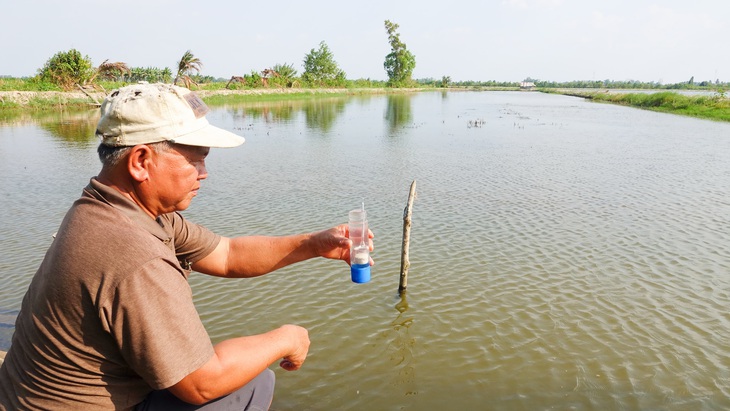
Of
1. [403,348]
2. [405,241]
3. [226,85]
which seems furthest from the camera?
[226,85]

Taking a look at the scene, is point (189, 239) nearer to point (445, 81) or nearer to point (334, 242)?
point (334, 242)

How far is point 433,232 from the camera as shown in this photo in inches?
416

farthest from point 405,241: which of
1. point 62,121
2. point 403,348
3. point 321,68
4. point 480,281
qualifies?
point 321,68

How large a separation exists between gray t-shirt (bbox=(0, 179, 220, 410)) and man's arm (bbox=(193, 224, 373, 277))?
134 centimetres

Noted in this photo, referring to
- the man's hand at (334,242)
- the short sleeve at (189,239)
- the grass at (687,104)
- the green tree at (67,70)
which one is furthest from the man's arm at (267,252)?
the green tree at (67,70)

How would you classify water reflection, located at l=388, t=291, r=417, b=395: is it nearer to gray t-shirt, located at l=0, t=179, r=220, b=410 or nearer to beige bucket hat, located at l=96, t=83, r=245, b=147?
gray t-shirt, located at l=0, t=179, r=220, b=410

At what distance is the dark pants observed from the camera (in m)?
2.34

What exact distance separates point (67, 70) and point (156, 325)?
168 ft

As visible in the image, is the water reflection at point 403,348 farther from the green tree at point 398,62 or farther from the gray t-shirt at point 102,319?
the green tree at point 398,62

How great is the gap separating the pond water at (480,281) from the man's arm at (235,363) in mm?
2956

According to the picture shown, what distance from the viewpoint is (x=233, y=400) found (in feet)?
8.16

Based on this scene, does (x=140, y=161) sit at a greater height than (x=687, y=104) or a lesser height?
lesser

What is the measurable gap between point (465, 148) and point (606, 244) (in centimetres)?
1449

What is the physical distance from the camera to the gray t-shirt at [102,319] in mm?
1899
